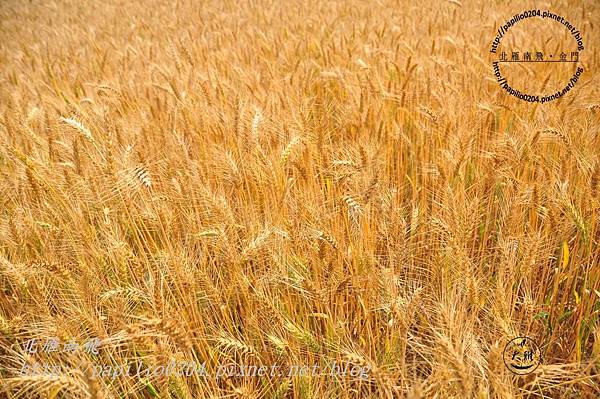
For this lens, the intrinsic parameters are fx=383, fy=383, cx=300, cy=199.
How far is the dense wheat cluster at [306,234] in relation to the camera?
42.1 inches

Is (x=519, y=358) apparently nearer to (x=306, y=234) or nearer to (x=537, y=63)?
(x=306, y=234)

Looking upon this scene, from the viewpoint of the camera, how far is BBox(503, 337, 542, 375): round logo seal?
40.1 inches

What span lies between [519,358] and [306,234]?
2.41ft

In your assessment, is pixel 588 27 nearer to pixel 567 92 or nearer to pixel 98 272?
pixel 567 92

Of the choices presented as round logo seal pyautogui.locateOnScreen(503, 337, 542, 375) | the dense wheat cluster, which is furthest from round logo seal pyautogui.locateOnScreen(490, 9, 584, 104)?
round logo seal pyautogui.locateOnScreen(503, 337, 542, 375)

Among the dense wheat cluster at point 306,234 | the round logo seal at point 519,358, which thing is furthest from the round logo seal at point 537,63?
the round logo seal at point 519,358

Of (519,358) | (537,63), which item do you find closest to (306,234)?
(519,358)

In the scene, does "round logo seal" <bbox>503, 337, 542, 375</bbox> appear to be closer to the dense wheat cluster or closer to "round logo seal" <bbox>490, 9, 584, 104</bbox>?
the dense wheat cluster

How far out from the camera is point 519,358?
106 centimetres

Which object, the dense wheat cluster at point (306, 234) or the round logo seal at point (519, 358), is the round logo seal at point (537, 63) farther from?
the round logo seal at point (519, 358)

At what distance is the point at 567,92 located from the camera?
2059mm

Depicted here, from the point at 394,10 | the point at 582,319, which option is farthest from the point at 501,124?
the point at 394,10

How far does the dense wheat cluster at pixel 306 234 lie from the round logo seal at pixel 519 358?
0.04m

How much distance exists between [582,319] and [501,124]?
3.90 feet
